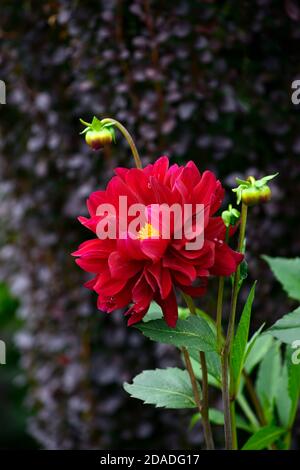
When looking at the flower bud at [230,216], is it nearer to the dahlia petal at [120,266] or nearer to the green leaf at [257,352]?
the dahlia petal at [120,266]

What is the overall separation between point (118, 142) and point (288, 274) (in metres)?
0.61

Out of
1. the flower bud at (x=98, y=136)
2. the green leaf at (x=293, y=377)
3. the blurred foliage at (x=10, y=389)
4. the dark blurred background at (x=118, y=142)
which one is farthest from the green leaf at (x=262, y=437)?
the blurred foliage at (x=10, y=389)

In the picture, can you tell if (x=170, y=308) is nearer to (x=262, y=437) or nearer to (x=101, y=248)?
(x=101, y=248)

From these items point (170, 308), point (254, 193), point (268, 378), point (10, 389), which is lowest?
point (10, 389)

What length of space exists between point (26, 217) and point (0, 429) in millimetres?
998

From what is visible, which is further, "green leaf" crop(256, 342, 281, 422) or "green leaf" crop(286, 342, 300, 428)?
"green leaf" crop(256, 342, 281, 422)

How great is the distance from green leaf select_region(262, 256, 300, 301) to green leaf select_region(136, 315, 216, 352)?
0.97 ft

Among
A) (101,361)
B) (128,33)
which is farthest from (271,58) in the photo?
(101,361)

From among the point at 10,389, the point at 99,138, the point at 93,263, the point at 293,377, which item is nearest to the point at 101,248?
the point at 93,263

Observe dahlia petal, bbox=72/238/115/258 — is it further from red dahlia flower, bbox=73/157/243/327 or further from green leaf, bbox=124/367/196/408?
green leaf, bbox=124/367/196/408

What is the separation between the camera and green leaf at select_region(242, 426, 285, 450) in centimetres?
79

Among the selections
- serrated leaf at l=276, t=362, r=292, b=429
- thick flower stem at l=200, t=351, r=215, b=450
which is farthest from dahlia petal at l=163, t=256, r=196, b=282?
serrated leaf at l=276, t=362, r=292, b=429

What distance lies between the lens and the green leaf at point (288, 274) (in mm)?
959

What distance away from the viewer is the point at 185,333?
679mm
